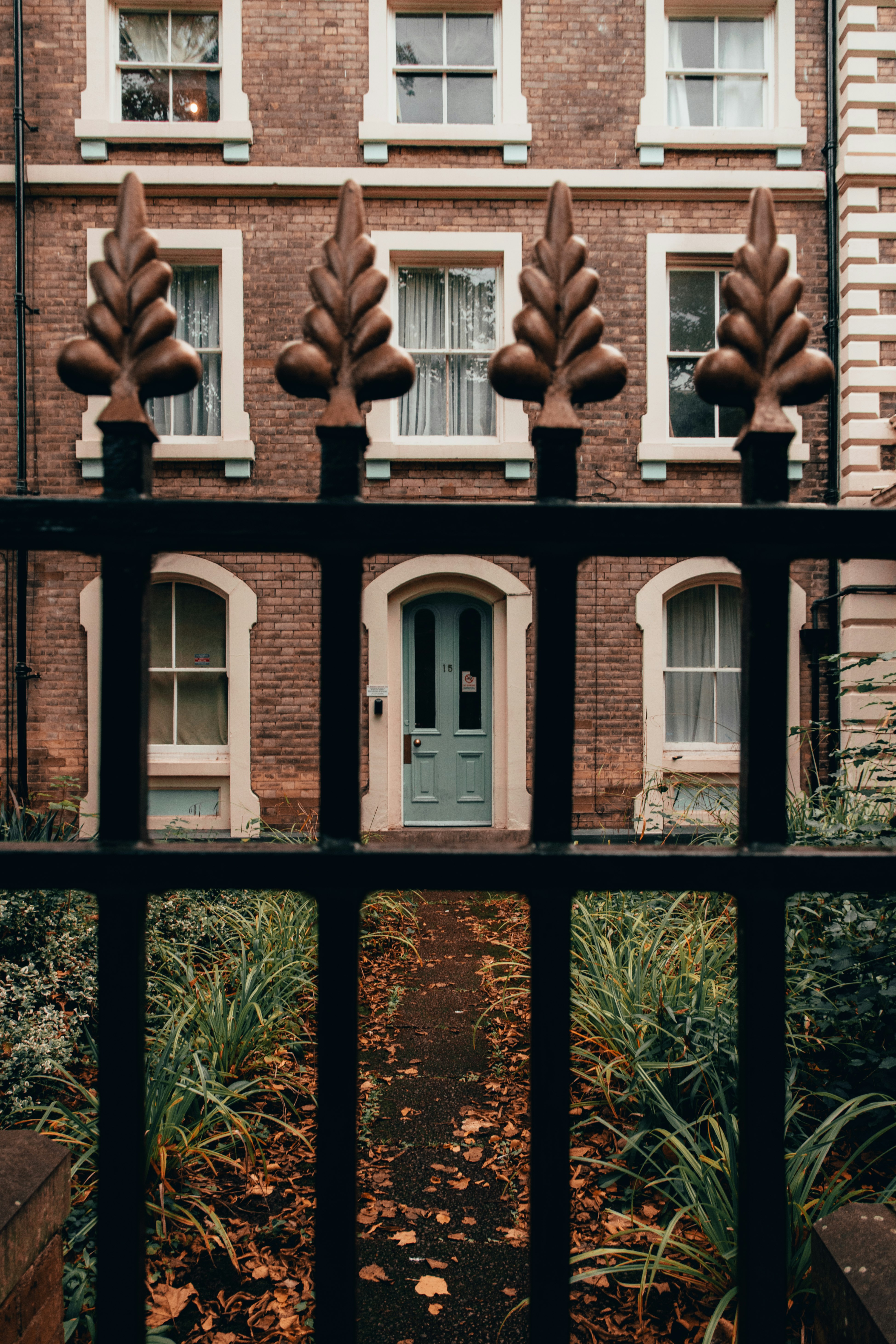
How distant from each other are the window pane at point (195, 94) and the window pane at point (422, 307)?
2556mm

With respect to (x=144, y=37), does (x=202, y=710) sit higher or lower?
lower

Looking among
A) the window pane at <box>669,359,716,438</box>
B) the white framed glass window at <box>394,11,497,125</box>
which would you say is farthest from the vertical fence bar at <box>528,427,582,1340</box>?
the white framed glass window at <box>394,11,497,125</box>

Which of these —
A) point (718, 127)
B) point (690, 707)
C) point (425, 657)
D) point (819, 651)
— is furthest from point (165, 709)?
point (718, 127)

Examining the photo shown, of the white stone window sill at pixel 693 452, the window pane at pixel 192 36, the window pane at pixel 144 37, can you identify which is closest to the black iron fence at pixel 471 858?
the white stone window sill at pixel 693 452

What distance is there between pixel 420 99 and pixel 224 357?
3522mm

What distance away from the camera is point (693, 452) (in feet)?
27.1

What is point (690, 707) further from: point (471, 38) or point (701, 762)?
point (471, 38)

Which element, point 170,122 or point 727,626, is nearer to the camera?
point 170,122

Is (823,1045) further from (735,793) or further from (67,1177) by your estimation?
(735,793)

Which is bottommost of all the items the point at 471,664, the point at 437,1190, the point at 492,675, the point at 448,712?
the point at 437,1190

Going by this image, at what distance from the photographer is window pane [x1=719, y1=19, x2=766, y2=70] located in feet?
27.8

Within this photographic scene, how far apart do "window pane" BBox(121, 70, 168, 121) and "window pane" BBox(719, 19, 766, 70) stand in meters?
5.95

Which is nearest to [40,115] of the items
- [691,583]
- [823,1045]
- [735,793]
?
[691,583]

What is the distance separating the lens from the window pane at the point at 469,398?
8.71 m
